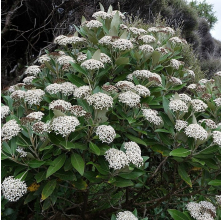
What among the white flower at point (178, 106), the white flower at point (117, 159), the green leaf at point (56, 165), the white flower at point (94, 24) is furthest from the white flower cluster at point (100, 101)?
the white flower at point (94, 24)

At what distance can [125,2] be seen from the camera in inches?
341

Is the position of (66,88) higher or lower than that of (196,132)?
lower

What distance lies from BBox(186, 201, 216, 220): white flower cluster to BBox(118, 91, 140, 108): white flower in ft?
3.03

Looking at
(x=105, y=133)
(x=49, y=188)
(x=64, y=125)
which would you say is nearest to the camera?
(x=64, y=125)

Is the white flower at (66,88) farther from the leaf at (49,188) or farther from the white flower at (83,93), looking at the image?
the leaf at (49,188)

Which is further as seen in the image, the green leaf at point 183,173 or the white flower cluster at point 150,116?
the green leaf at point 183,173

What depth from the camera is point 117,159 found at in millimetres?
1663

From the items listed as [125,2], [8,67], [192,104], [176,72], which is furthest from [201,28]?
[192,104]

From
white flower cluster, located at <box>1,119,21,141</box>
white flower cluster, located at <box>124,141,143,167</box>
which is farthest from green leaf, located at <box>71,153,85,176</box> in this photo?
white flower cluster, located at <box>1,119,21,141</box>

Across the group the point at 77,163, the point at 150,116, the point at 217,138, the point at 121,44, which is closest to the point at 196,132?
the point at 217,138

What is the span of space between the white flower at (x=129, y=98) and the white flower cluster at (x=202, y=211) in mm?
924

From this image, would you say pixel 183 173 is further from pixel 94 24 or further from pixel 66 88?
pixel 94 24

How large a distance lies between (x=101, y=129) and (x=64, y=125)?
284mm

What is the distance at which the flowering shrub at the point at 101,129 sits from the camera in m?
1.73
